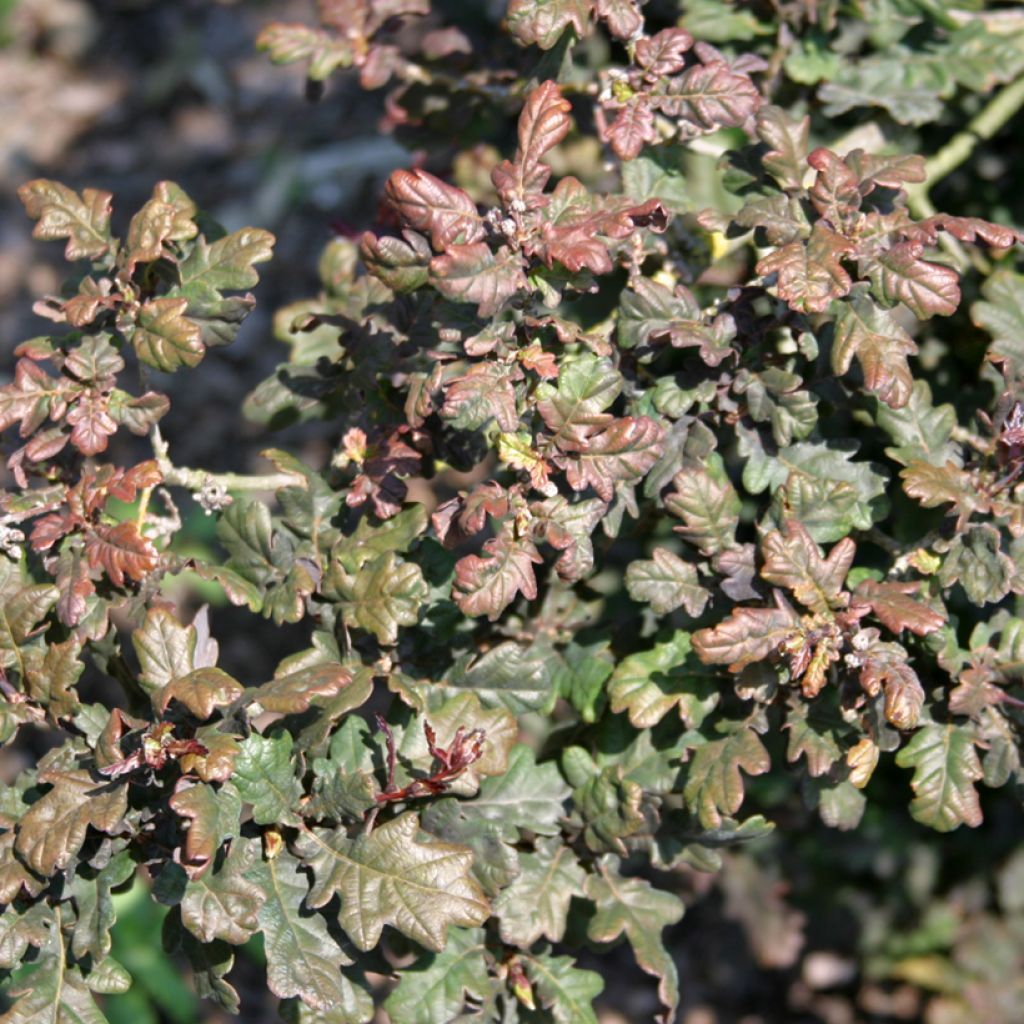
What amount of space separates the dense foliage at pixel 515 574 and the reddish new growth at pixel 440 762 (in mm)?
14

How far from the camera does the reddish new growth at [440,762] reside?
1486 mm

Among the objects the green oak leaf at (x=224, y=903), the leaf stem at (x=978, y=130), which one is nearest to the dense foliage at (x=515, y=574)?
the green oak leaf at (x=224, y=903)

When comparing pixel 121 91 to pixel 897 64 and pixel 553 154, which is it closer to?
pixel 553 154

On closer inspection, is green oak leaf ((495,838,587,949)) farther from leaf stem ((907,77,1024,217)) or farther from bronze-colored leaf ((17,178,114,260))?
leaf stem ((907,77,1024,217))

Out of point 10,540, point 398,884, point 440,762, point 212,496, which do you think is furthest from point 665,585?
point 10,540

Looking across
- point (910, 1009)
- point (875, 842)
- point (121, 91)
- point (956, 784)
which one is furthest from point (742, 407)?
point (121, 91)

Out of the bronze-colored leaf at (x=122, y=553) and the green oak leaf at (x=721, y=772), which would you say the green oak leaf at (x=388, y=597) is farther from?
the green oak leaf at (x=721, y=772)

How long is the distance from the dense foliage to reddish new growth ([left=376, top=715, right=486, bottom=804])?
0.01 meters

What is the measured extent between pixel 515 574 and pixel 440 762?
0.26m

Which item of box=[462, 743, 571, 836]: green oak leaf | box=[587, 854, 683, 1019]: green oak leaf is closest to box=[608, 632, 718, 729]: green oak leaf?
box=[462, 743, 571, 836]: green oak leaf

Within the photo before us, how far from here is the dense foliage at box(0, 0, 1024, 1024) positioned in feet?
4.81

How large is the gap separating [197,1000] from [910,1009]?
1.72m

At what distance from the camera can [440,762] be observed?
1567 millimetres

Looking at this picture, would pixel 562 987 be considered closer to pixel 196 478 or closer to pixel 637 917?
pixel 637 917
